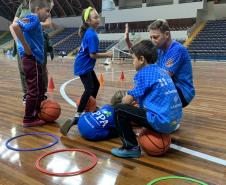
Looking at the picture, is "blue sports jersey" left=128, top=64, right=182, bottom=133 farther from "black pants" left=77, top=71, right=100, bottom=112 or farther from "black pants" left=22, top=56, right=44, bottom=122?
"black pants" left=22, top=56, right=44, bottom=122

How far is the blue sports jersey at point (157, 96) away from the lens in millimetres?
2947

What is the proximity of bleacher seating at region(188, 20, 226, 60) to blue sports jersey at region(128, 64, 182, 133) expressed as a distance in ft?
57.4

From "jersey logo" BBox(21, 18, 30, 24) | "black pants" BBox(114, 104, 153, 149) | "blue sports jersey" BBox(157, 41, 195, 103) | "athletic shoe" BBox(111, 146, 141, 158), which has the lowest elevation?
"athletic shoe" BBox(111, 146, 141, 158)

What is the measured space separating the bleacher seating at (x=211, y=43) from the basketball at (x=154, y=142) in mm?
17492

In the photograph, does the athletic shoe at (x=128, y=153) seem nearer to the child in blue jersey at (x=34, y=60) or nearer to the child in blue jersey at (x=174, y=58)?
the child in blue jersey at (x=174, y=58)

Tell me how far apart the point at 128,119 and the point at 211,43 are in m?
20.4

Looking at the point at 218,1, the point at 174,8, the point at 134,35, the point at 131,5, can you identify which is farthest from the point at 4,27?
the point at 218,1

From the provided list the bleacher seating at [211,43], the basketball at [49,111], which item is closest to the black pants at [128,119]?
the basketball at [49,111]

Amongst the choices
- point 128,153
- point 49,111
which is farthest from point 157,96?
point 49,111

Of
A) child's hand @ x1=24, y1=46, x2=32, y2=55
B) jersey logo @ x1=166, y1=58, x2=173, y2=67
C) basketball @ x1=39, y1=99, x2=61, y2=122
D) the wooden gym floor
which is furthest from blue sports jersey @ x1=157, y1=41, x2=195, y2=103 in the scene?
child's hand @ x1=24, y1=46, x2=32, y2=55

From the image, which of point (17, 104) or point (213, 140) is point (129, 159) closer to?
point (213, 140)

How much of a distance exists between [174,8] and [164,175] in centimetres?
2443

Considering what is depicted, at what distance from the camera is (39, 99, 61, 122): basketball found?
14.3ft

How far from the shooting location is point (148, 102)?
304 centimetres
